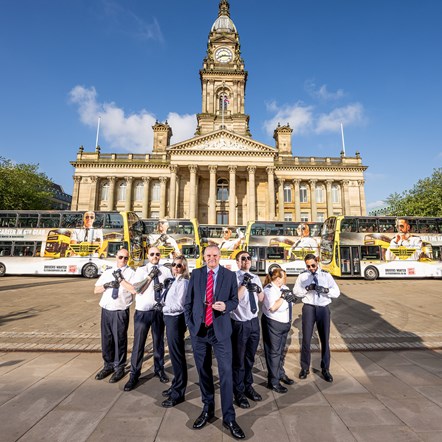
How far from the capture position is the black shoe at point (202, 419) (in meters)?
2.47

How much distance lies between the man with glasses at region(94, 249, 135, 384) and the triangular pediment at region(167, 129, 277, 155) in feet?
108

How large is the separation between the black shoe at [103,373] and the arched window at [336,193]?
40.1 m

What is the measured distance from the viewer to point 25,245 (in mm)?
14781

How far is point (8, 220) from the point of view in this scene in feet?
49.4

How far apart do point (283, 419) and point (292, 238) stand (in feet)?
47.7

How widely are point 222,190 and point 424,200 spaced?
86.2ft

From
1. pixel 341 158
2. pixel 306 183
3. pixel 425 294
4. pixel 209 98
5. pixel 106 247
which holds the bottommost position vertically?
pixel 425 294

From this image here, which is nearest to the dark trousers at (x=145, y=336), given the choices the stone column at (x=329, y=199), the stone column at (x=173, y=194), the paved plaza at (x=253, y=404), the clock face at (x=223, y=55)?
the paved plaza at (x=253, y=404)

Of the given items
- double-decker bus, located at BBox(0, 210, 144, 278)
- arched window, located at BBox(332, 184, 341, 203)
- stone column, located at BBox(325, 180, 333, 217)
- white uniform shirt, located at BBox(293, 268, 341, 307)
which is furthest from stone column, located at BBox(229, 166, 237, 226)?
white uniform shirt, located at BBox(293, 268, 341, 307)

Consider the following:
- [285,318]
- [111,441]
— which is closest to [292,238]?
[285,318]

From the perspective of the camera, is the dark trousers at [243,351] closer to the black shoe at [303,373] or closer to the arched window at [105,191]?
the black shoe at [303,373]

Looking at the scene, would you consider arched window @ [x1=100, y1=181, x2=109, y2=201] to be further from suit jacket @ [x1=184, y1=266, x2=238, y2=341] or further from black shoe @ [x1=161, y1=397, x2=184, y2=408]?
suit jacket @ [x1=184, y1=266, x2=238, y2=341]

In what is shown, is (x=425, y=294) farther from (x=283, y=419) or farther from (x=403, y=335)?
(x=283, y=419)

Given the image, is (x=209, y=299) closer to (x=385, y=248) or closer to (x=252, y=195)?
(x=385, y=248)
